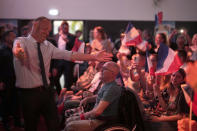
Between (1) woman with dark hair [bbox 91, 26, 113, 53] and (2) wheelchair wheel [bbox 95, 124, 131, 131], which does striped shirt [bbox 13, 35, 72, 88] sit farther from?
(1) woman with dark hair [bbox 91, 26, 113, 53]

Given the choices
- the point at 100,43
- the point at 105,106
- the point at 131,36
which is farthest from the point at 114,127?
the point at 100,43

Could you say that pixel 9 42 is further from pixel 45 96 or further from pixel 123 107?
pixel 123 107

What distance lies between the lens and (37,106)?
267 centimetres

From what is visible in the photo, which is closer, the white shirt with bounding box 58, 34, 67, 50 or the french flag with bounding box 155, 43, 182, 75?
the french flag with bounding box 155, 43, 182, 75

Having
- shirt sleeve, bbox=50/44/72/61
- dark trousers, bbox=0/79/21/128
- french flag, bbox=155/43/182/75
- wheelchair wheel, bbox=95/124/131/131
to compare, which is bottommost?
dark trousers, bbox=0/79/21/128

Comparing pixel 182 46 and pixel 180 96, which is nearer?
pixel 180 96

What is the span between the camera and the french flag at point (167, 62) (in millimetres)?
3330

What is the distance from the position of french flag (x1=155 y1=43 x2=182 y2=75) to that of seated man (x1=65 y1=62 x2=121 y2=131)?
615 mm

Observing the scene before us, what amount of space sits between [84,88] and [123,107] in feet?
5.42

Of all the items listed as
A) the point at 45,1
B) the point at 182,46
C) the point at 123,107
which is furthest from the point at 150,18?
the point at 123,107

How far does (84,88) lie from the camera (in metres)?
4.52

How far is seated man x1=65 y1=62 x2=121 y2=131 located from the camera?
2961 millimetres

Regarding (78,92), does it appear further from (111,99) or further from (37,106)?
(37,106)

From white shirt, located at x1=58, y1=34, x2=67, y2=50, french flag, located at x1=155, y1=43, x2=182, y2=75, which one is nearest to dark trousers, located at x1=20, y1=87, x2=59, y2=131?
french flag, located at x1=155, y1=43, x2=182, y2=75
